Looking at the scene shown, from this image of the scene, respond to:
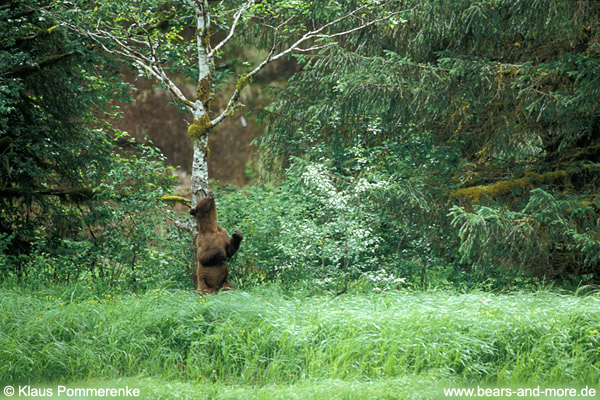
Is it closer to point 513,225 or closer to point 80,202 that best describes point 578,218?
point 513,225

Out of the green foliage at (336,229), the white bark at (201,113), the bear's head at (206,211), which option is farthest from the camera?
the green foliage at (336,229)

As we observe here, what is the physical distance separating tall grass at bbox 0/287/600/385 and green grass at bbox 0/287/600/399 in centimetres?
1

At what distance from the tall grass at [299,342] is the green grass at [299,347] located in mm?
13

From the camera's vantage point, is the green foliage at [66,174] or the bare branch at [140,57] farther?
the green foliage at [66,174]

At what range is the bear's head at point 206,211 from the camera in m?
7.89

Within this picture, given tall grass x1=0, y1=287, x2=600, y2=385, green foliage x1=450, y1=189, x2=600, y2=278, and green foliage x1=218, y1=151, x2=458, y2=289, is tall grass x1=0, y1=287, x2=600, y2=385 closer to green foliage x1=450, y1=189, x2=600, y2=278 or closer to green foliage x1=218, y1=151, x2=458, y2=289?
green foliage x1=450, y1=189, x2=600, y2=278

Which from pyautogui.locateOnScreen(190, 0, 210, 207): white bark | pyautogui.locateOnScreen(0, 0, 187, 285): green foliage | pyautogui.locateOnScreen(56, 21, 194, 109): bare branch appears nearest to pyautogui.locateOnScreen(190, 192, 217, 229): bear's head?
pyautogui.locateOnScreen(190, 0, 210, 207): white bark

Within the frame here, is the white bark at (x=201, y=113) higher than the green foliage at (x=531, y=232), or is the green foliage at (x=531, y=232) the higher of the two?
the white bark at (x=201, y=113)

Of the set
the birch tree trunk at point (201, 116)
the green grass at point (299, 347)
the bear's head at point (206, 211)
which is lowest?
the green grass at point (299, 347)

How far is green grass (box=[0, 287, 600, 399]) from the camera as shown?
5.57 metres


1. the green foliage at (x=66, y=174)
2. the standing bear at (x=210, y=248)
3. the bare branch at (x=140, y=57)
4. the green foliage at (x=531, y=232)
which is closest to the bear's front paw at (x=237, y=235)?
the standing bear at (x=210, y=248)

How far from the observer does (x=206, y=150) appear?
8656mm

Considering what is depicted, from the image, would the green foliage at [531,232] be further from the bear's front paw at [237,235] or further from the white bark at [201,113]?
the white bark at [201,113]

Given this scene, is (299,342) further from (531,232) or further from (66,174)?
(66,174)
